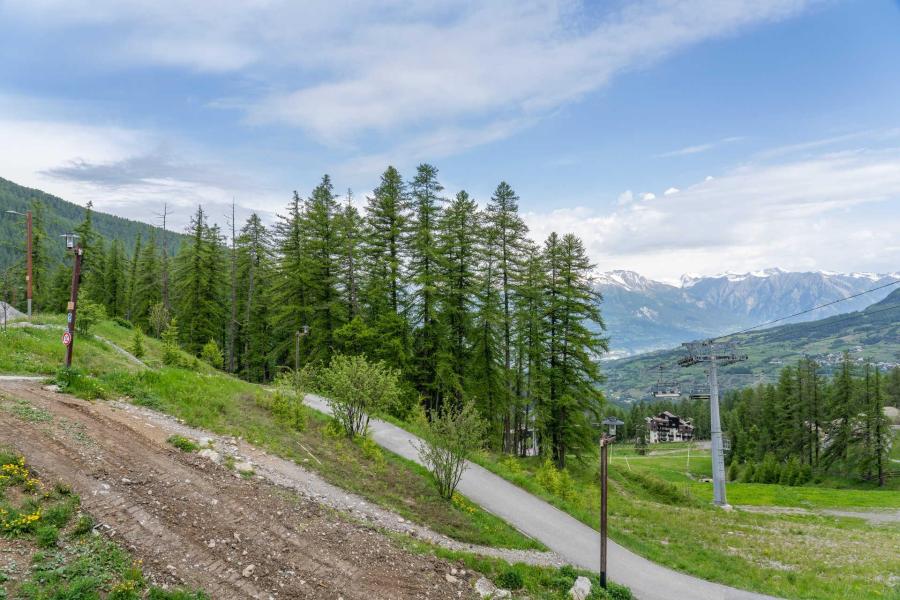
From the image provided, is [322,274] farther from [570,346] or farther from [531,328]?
[570,346]

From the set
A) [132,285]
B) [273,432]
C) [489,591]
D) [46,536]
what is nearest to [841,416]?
[489,591]

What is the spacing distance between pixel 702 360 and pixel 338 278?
27439mm

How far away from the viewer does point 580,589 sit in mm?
10969

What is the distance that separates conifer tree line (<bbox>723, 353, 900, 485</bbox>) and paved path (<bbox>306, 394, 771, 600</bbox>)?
60647mm

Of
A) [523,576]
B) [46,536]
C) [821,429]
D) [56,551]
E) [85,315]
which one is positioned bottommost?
[821,429]

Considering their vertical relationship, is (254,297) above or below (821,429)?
above

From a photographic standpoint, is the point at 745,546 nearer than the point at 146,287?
Yes

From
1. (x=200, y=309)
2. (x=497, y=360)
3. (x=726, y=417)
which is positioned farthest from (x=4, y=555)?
(x=726, y=417)

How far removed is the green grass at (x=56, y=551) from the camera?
6.96 meters

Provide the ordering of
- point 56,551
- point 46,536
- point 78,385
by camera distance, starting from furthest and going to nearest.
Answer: point 78,385 → point 46,536 → point 56,551

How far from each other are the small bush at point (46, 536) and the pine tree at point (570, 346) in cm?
2469

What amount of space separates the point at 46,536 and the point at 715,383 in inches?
1454

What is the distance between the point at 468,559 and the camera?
11.1 metres

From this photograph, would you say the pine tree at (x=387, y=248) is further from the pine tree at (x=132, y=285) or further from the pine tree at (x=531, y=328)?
the pine tree at (x=132, y=285)
